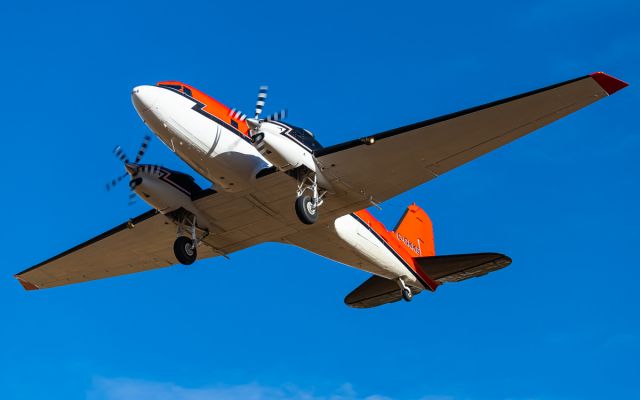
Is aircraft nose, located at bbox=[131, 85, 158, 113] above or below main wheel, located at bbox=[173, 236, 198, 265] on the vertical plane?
above

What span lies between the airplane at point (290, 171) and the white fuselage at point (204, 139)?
0.03 m

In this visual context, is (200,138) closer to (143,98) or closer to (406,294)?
(143,98)

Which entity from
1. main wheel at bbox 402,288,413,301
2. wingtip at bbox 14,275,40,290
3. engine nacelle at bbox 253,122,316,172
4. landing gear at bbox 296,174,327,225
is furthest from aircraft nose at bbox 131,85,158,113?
main wheel at bbox 402,288,413,301

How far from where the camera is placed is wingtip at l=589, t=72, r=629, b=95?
90.5ft

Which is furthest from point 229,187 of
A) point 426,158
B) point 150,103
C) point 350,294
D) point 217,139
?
point 350,294

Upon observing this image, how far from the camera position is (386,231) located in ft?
121

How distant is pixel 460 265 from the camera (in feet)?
121

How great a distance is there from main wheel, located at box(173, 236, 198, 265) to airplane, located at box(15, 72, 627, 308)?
3 centimetres

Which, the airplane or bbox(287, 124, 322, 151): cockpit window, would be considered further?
bbox(287, 124, 322, 151): cockpit window

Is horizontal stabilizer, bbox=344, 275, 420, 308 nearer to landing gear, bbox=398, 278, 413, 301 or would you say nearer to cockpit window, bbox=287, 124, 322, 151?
landing gear, bbox=398, 278, 413, 301

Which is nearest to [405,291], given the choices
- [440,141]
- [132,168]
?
[440,141]

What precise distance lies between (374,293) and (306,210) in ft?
30.7

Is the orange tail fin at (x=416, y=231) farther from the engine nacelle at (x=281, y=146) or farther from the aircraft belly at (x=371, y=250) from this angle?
the engine nacelle at (x=281, y=146)

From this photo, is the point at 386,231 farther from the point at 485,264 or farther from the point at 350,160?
the point at 350,160
